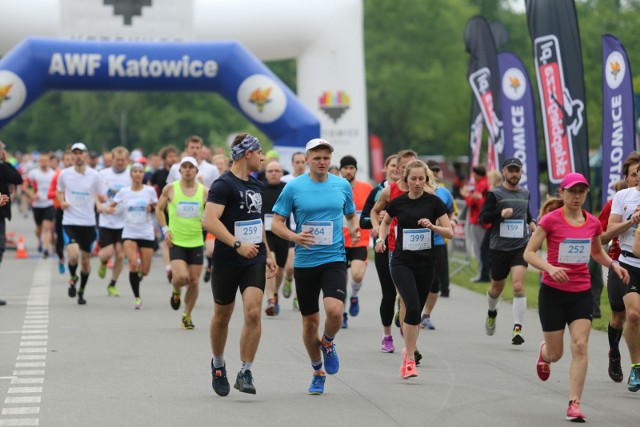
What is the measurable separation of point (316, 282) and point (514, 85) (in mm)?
→ 10608

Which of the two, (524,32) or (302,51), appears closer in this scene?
(302,51)

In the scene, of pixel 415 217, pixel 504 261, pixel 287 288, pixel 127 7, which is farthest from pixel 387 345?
pixel 127 7

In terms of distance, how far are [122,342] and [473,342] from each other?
3.41m

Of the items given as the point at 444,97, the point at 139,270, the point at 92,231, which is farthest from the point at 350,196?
the point at 444,97

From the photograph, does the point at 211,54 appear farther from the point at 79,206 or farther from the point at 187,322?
the point at 187,322

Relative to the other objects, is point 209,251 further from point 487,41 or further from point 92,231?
point 487,41

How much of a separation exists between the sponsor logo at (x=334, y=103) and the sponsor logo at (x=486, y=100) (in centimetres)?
731

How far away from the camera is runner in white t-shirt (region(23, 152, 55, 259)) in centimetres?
2392

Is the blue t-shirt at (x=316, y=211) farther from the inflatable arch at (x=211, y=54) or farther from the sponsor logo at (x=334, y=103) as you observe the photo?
the sponsor logo at (x=334, y=103)

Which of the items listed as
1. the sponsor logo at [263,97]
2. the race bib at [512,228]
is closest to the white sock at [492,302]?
the race bib at [512,228]

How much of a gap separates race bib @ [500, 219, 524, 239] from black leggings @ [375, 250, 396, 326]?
1324mm

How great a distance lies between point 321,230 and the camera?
913cm

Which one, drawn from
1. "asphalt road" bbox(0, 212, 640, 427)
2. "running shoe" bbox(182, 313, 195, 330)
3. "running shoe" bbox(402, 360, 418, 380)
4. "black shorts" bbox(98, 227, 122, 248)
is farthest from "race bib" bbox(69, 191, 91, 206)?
"running shoe" bbox(402, 360, 418, 380)

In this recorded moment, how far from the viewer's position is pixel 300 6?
27.8 meters
